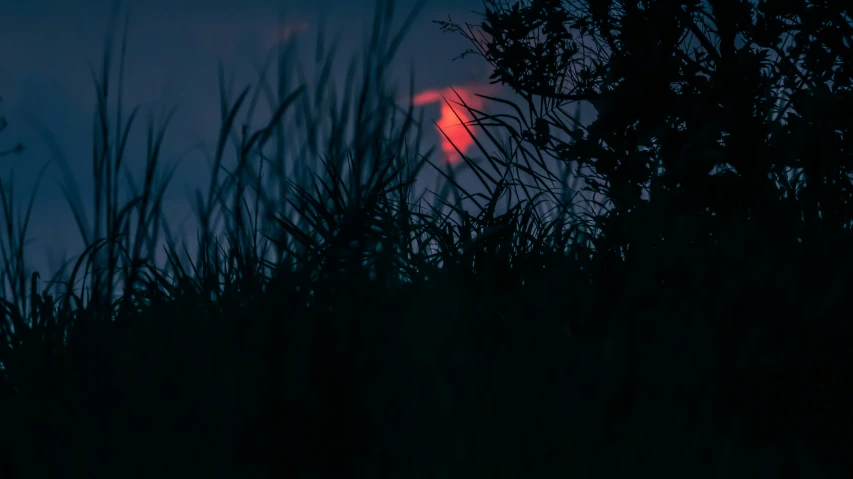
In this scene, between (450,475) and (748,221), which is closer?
(450,475)

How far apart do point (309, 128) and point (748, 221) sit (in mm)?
1601

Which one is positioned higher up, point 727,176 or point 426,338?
point 727,176

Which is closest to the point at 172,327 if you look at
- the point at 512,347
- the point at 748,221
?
the point at 512,347

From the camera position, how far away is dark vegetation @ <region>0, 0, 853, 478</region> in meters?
1.47

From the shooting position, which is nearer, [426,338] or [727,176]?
[426,338]

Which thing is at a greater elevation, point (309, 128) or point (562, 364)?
Result: point (309, 128)

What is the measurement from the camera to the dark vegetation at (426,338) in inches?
57.8

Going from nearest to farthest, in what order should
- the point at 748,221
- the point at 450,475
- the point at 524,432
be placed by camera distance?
the point at 450,475 < the point at 524,432 < the point at 748,221

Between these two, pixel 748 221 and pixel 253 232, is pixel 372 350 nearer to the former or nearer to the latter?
pixel 253 232

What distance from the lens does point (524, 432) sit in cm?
149

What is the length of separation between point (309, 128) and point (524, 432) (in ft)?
3.14

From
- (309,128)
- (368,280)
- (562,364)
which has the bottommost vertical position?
(562,364)

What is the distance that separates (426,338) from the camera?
5.14ft

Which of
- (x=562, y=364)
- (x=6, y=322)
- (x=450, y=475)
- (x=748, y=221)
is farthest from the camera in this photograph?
(x=748, y=221)
